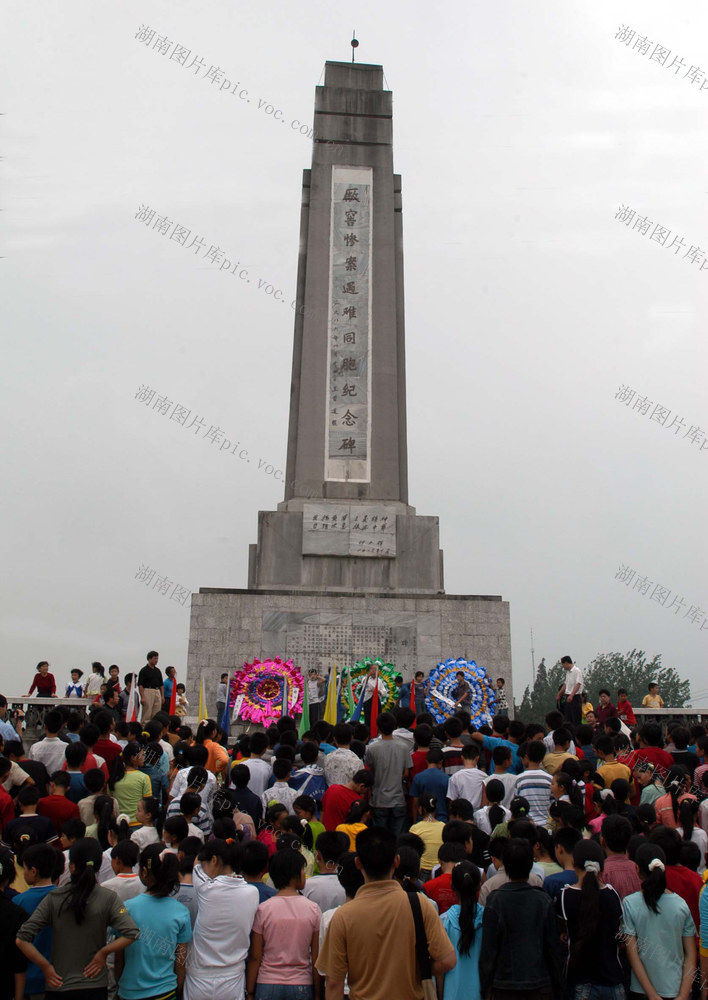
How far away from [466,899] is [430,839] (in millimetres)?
1052

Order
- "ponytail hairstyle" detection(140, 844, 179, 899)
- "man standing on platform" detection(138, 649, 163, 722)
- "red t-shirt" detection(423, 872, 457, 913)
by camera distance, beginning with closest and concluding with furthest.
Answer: "ponytail hairstyle" detection(140, 844, 179, 899) < "red t-shirt" detection(423, 872, 457, 913) < "man standing on platform" detection(138, 649, 163, 722)

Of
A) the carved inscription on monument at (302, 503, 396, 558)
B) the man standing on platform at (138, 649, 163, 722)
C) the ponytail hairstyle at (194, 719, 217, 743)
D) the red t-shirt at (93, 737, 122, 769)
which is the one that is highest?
the carved inscription on monument at (302, 503, 396, 558)

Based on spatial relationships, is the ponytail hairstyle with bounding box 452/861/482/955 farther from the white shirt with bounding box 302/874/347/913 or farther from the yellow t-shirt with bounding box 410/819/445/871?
the yellow t-shirt with bounding box 410/819/445/871

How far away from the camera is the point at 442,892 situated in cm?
428

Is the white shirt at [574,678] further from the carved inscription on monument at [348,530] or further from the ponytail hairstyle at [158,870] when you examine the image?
the ponytail hairstyle at [158,870]

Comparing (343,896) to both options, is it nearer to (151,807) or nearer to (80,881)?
(80,881)

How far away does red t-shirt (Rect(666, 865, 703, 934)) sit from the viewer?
450 centimetres

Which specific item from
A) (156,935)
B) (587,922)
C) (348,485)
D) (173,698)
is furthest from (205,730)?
(348,485)

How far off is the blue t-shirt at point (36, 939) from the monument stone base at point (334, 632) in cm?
1102

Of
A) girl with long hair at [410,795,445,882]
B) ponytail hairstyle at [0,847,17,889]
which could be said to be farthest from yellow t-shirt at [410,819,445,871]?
ponytail hairstyle at [0,847,17,889]

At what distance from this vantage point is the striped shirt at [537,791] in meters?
5.56

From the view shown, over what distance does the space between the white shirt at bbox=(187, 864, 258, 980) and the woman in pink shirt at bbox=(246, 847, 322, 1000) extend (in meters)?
0.05

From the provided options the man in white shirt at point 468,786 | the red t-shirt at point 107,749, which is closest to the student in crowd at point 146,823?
the red t-shirt at point 107,749

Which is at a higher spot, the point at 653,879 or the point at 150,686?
the point at 150,686
